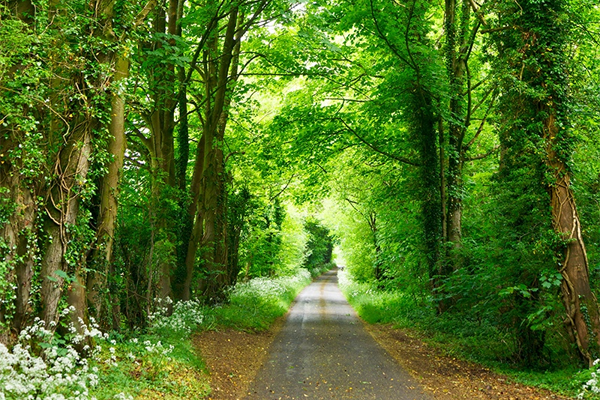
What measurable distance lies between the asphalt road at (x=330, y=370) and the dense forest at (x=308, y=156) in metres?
2.42

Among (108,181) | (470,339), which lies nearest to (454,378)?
(470,339)

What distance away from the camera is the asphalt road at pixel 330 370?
7445mm

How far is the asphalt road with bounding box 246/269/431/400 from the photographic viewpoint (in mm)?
7445

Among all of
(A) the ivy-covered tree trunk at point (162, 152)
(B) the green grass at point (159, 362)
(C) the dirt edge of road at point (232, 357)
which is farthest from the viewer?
(A) the ivy-covered tree trunk at point (162, 152)

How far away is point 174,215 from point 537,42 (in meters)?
9.34

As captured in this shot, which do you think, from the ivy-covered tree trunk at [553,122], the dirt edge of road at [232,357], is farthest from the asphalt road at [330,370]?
the ivy-covered tree trunk at [553,122]

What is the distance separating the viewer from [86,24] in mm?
6508

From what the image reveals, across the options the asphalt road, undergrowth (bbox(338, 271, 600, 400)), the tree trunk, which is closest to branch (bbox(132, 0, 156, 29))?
the asphalt road

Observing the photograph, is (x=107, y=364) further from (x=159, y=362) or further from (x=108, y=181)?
(x=108, y=181)

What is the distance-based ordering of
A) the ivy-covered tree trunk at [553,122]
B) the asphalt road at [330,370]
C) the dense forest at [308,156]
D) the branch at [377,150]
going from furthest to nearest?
1. the branch at [377,150]
2. the ivy-covered tree trunk at [553,122]
3. the asphalt road at [330,370]
4. the dense forest at [308,156]

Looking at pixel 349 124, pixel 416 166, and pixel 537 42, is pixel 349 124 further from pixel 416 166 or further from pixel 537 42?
pixel 537 42

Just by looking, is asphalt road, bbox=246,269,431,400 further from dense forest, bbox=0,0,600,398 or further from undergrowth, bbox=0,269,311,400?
dense forest, bbox=0,0,600,398

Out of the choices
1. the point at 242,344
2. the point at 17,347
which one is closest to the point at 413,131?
the point at 242,344

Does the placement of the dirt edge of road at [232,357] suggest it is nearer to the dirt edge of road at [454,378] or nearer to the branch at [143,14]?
the dirt edge of road at [454,378]
